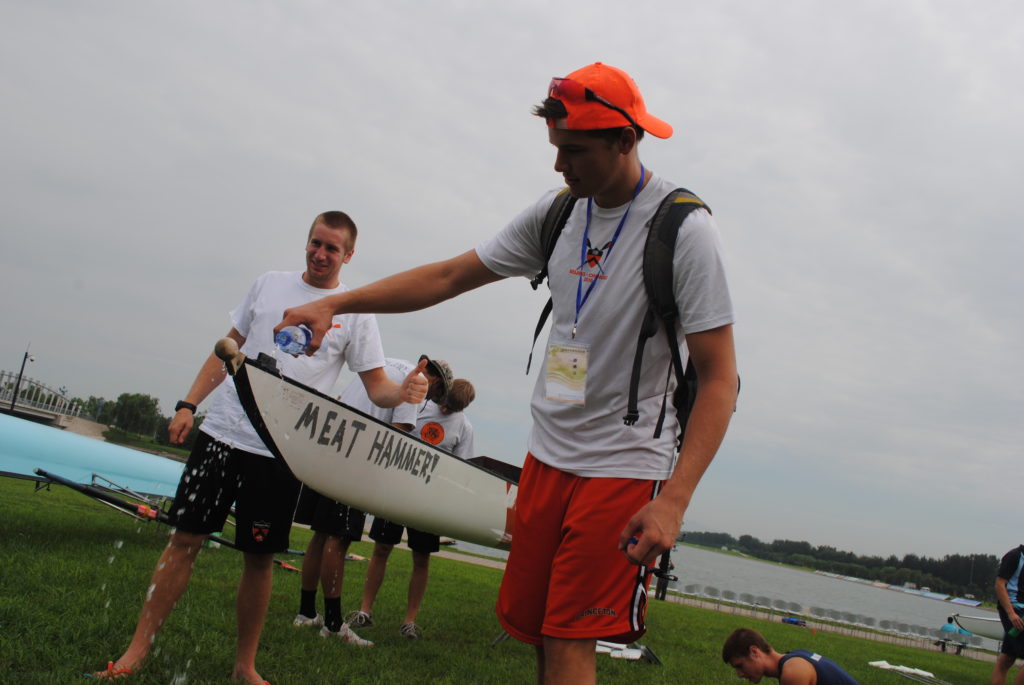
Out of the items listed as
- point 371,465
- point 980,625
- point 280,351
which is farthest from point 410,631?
point 980,625

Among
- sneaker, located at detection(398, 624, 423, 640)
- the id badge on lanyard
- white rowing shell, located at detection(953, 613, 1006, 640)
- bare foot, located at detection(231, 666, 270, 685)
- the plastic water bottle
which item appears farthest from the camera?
white rowing shell, located at detection(953, 613, 1006, 640)

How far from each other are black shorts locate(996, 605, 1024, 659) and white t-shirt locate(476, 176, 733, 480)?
8680mm

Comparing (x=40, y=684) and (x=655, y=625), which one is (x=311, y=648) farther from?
(x=655, y=625)

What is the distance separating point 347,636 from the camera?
214 inches

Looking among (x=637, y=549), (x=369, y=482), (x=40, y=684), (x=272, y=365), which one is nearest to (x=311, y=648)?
(x=369, y=482)

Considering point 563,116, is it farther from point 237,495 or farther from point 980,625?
point 980,625

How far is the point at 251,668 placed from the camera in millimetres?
3779

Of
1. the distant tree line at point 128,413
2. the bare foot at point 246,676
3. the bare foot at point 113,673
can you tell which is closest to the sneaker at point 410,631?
the bare foot at point 246,676

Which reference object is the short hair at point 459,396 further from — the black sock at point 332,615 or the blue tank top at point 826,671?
the blue tank top at point 826,671

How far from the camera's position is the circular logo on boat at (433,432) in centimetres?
704

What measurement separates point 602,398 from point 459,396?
468 cm

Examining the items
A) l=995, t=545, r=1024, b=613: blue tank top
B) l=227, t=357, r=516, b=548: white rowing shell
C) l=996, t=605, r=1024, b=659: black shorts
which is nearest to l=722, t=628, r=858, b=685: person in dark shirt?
l=227, t=357, r=516, b=548: white rowing shell

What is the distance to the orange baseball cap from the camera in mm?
2336

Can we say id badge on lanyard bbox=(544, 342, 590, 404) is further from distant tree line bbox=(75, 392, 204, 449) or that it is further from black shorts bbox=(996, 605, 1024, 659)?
distant tree line bbox=(75, 392, 204, 449)
